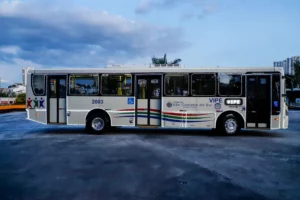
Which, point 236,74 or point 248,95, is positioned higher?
point 236,74

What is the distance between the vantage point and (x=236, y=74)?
1174 cm

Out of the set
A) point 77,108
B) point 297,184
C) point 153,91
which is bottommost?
point 297,184

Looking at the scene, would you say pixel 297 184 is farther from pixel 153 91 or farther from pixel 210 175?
pixel 153 91

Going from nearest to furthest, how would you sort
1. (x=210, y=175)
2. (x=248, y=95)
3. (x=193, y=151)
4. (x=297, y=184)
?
(x=297, y=184)
(x=210, y=175)
(x=193, y=151)
(x=248, y=95)

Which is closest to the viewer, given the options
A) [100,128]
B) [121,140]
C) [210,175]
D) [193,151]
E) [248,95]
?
[210,175]

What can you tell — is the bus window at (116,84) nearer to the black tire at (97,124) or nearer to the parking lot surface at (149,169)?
the black tire at (97,124)

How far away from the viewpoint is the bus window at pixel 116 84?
12375mm

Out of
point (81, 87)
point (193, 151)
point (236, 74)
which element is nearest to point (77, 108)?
point (81, 87)

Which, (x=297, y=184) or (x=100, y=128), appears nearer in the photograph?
(x=297, y=184)

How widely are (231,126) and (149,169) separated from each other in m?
6.46

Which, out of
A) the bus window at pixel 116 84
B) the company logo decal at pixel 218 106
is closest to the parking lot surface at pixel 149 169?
the company logo decal at pixel 218 106

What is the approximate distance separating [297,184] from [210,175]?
67.5 inches

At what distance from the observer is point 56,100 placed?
41.7 feet

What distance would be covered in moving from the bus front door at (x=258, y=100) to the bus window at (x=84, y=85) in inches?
267
